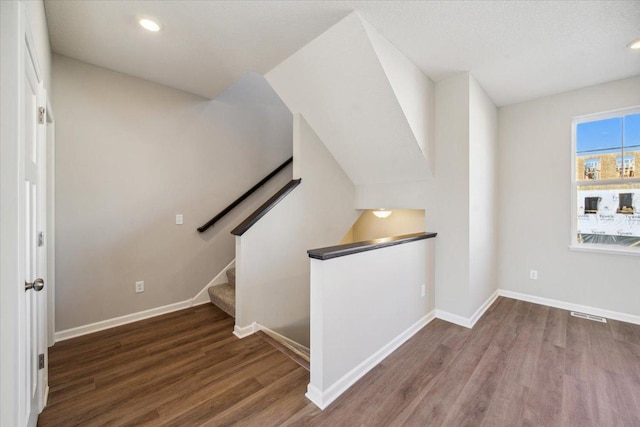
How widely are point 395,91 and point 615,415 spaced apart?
2589 millimetres

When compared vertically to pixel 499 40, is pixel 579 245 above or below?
below

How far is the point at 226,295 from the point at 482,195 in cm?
312

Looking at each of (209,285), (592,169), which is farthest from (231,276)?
(592,169)

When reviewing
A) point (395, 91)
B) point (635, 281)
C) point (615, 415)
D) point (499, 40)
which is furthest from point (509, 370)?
point (499, 40)

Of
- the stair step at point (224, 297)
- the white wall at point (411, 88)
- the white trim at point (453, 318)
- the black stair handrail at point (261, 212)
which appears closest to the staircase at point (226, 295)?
the stair step at point (224, 297)

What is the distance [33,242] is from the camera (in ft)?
4.52

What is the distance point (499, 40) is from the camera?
210 centimetres

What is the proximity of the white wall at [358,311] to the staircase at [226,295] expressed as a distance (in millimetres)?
1437

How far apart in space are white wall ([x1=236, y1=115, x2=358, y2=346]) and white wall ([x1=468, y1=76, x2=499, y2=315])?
4.93ft

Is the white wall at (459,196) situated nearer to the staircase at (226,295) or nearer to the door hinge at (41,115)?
the staircase at (226,295)

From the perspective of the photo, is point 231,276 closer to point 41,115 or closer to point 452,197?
point 41,115

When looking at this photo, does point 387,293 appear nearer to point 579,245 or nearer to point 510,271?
point 510,271

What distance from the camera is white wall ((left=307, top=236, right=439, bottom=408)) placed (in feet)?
5.35

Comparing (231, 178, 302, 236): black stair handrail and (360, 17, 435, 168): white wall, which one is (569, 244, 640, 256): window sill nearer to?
(360, 17, 435, 168): white wall
